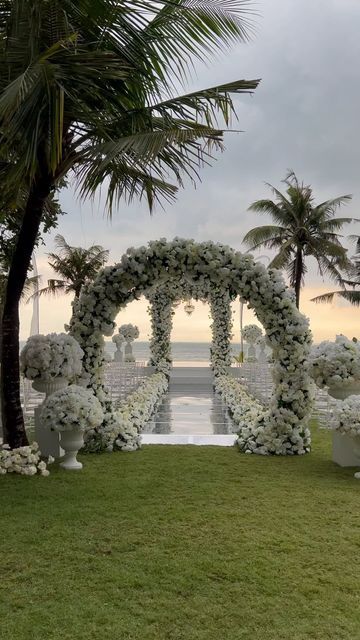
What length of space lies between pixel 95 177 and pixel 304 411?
4.02m

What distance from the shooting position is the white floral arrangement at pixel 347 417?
5922mm

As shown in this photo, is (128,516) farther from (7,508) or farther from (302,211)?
(302,211)

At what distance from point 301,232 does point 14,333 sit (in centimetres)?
1580

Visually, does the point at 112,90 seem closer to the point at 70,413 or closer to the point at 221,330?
the point at 70,413

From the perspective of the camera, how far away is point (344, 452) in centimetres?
666

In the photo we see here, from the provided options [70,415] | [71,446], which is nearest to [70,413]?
[70,415]

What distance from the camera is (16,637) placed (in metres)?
2.81

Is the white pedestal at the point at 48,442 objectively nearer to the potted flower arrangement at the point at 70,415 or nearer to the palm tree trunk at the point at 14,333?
Result: the palm tree trunk at the point at 14,333

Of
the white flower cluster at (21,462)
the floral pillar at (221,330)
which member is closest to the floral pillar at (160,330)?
the floral pillar at (221,330)

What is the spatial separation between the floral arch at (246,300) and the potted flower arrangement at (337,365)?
1.34 feet

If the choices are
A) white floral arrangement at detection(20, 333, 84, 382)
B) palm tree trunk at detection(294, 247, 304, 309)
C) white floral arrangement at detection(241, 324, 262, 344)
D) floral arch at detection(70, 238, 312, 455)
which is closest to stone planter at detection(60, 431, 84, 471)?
white floral arrangement at detection(20, 333, 84, 382)

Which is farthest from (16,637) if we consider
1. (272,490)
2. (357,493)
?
(357,493)

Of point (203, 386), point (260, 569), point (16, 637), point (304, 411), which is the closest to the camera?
point (16, 637)

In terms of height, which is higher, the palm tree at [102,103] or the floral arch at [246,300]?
the palm tree at [102,103]
